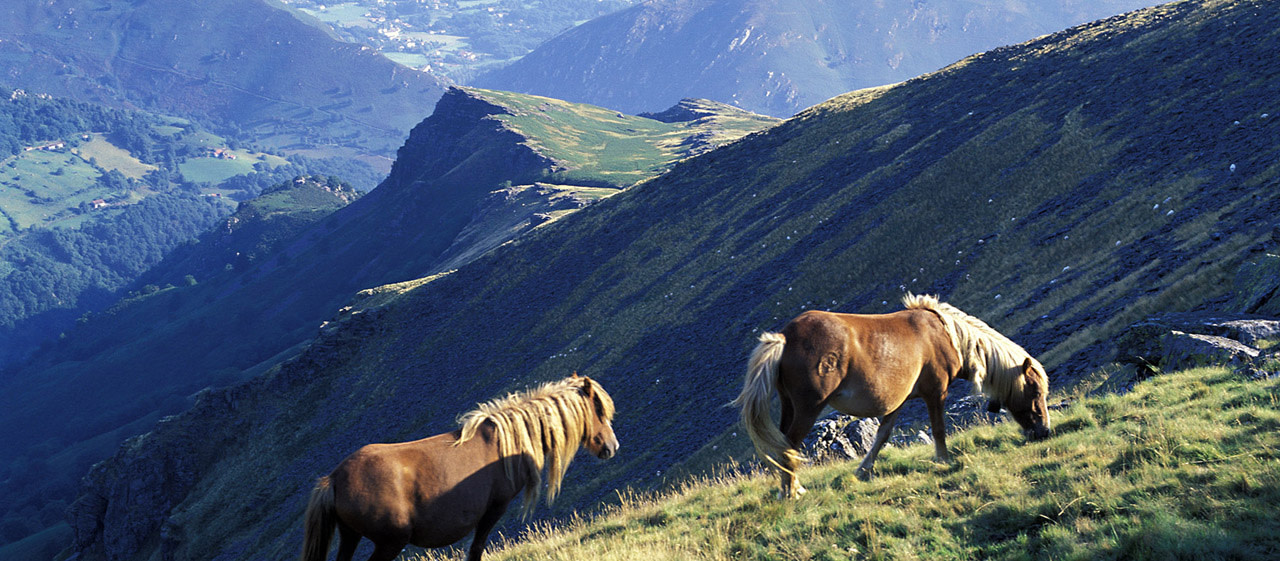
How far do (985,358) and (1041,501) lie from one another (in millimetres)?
3349

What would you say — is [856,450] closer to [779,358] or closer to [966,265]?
[779,358]

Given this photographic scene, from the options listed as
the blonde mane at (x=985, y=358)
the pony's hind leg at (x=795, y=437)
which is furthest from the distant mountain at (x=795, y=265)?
the pony's hind leg at (x=795, y=437)

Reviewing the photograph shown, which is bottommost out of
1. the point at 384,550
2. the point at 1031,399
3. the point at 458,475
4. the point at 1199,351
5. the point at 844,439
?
the point at 384,550

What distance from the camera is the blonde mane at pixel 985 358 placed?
1220 cm

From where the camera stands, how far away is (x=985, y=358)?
1237 cm

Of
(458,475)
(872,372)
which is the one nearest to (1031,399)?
(872,372)

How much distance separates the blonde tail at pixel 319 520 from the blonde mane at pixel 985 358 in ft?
31.2

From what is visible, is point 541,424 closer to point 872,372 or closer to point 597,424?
point 597,424

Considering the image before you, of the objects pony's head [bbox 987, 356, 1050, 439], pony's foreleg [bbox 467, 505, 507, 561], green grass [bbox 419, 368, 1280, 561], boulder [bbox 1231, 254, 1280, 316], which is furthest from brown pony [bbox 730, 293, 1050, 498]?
boulder [bbox 1231, 254, 1280, 316]

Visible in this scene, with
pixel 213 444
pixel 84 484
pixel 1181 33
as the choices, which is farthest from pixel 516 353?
pixel 84 484

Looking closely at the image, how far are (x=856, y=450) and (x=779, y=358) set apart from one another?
5.65 m

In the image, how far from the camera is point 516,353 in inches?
2240

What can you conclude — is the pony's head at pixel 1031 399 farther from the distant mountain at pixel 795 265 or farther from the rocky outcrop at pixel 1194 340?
the distant mountain at pixel 795 265

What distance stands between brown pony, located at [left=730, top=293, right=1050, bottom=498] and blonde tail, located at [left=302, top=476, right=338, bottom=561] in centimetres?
584
